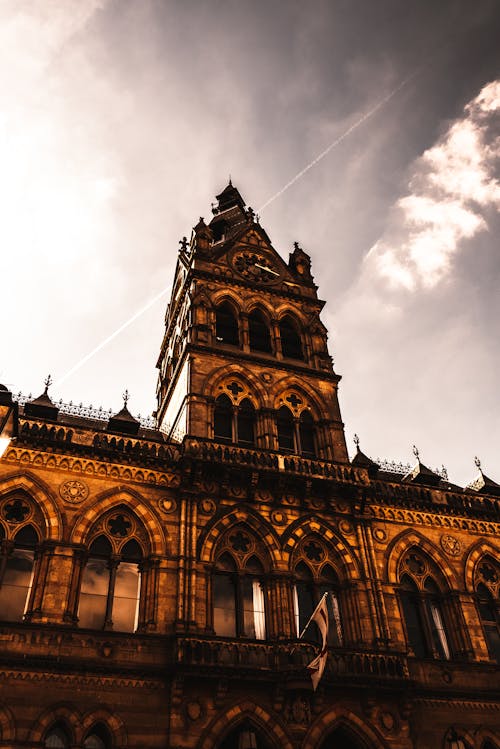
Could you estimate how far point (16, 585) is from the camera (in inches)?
694

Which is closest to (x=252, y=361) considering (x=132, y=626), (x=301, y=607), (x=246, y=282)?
(x=246, y=282)

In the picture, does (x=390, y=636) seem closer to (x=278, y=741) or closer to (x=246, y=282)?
(x=278, y=741)

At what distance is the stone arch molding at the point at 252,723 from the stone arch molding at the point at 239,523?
4.28 meters

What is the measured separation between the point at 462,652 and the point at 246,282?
17477mm

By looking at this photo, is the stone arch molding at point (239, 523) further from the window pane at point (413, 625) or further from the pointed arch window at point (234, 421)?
Answer: the window pane at point (413, 625)

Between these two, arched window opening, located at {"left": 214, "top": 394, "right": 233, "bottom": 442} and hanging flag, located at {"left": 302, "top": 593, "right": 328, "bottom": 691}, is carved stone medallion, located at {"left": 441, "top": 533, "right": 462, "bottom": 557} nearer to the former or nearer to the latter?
hanging flag, located at {"left": 302, "top": 593, "right": 328, "bottom": 691}

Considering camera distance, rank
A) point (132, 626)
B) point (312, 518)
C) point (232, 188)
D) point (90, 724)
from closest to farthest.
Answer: point (90, 724), point (132, 626), point (312, 518), point (232, 188)

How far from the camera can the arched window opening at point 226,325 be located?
27.4 metres

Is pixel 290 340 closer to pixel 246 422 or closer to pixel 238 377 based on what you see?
pixel 238 377

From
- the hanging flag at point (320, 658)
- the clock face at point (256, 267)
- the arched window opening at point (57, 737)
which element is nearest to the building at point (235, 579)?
the arched window opening at point (57, 737)

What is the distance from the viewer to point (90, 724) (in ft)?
52.0

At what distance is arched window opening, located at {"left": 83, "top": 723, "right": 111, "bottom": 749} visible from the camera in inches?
625

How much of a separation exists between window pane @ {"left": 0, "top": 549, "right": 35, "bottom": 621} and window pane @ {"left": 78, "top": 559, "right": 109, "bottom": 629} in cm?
155

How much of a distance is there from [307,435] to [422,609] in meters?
7.67
